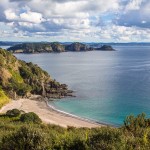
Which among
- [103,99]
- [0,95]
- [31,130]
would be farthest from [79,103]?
[31,130]

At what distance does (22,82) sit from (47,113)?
109 ft

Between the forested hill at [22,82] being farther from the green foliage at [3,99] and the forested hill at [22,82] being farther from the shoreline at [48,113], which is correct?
the shoreline at [48,113]

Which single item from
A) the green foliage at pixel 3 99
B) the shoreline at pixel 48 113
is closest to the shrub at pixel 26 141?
the shoreline at pixel 48 113

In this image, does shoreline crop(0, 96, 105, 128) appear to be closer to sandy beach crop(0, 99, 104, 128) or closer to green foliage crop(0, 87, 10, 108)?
sandy beach crop(0, 99, 104, 128)

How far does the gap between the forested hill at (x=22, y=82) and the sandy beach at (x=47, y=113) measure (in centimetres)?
540

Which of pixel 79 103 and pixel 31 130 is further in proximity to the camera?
pixel 79 103

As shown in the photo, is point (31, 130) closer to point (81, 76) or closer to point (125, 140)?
point (125, 140)

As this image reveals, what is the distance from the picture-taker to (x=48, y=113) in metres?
92.8

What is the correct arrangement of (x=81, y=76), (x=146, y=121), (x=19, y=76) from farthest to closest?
(x=81, y=76) < (x=19, y=76) < (x=146, y=121)

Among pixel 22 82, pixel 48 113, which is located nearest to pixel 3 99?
pixel 48 113

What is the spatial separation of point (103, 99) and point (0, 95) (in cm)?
3456

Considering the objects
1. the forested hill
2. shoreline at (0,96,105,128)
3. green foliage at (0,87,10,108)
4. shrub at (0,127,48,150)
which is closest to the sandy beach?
shoreline at (0,96,105,128)

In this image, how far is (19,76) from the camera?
12562 cm

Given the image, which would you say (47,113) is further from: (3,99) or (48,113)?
(3,99)
